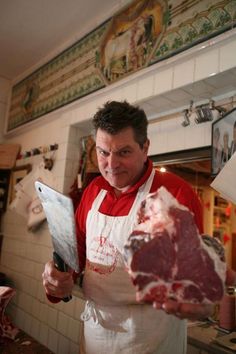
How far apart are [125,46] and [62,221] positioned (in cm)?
159

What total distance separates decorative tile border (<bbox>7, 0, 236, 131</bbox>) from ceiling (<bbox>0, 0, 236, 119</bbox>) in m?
0.11

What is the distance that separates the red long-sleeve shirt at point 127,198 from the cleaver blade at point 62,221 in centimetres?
29

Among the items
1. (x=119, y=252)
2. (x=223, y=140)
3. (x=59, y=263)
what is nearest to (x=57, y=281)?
(x=59, y=263)

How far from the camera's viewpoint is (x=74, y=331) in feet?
6.43

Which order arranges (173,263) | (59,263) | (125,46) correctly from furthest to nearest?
1. (125,46)
2. (59,263)
3. (173,263)

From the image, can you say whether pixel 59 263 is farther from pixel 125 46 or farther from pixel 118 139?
pixel 125 46

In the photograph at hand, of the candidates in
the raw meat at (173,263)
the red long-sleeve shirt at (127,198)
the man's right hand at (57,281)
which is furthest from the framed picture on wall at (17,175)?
the raw meat at (173,263)

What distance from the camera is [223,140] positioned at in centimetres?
142

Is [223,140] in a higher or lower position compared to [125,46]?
lower

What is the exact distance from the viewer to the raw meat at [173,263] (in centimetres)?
58

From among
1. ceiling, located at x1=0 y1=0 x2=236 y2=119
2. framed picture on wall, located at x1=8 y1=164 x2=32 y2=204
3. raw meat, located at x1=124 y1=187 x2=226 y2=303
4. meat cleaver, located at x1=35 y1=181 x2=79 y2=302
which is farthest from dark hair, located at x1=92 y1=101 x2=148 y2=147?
framed picture on wall, located at x1=8 y1=164 x2=32 y2=204

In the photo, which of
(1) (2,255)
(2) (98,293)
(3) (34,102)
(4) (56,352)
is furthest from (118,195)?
(1) (2,255)

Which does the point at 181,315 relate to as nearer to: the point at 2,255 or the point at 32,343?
the point at 32,343

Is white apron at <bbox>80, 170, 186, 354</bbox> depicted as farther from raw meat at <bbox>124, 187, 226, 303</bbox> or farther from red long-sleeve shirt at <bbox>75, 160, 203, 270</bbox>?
raw meat at <bbox>124, 187, 226, 303</bbox>
